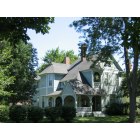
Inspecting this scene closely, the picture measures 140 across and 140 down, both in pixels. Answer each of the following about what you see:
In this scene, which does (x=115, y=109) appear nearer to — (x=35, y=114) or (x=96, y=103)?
(x=96, y=103)

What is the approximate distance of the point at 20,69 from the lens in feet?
56.7

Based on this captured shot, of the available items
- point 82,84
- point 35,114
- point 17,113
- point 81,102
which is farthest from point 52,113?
point 82,84

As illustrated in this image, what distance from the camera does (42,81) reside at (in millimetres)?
22203

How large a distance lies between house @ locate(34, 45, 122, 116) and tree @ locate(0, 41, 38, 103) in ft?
4.79

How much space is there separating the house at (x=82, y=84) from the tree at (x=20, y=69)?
1460 millimetres

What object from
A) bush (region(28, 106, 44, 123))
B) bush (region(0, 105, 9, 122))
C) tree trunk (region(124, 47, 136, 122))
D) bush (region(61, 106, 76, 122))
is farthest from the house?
bush (region(0, 105, 9, 122))

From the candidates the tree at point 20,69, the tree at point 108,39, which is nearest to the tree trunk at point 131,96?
the tree at point 108,39

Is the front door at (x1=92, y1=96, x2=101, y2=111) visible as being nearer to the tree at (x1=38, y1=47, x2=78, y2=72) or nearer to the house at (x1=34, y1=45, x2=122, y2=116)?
the house at (x1=34, y1=45, x2=122, y2=116)

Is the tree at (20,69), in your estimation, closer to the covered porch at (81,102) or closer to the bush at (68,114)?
the covered porch at (81,102)

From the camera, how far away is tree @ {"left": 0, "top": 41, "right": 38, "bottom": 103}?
1577 cm

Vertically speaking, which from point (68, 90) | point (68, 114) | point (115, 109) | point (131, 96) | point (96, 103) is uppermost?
point (68, 90)

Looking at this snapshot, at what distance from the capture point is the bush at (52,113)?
15.9 meters

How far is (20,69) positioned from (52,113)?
10.1 ft

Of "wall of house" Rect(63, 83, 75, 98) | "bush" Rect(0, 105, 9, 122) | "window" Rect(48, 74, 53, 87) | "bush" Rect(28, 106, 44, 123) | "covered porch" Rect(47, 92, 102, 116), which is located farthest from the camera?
"window" Rect(48, 74, 53, 87)
